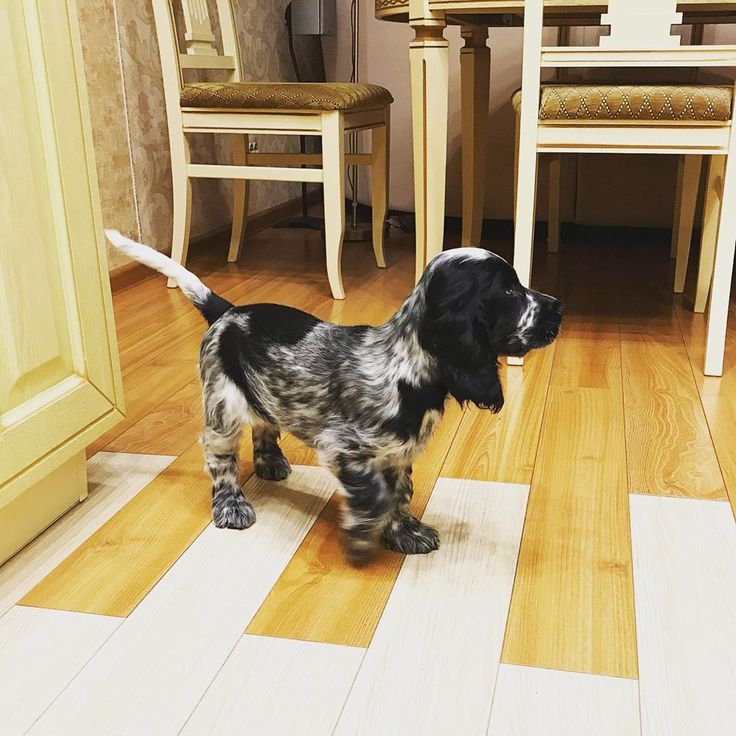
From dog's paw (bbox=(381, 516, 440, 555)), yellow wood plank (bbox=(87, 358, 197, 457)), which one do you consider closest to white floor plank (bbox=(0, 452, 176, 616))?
yellow wood plank (bbox=(87, 358, 197, 457))

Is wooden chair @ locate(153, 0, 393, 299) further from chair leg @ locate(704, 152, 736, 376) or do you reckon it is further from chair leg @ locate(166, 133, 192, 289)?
chair leg @ locate(704, 152, 736, 376)

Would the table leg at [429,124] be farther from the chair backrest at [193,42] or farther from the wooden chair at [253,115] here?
the chair backrest at [193,42]

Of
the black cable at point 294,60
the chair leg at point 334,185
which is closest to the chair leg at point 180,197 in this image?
the chair leg at point 334,185

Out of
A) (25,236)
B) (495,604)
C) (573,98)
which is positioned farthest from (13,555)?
(573,98)

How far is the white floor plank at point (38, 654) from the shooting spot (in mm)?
946

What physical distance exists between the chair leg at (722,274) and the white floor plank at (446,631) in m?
0.81

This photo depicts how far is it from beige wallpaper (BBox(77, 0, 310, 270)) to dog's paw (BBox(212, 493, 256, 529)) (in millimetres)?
1567

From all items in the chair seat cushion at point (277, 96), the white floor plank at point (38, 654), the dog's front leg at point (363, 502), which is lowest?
the white floor plank at point (38, 654)

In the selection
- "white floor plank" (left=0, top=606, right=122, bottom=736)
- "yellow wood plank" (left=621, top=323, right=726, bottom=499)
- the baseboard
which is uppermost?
"white floor plank" (left=0, top=606, right=122, bottom=736)

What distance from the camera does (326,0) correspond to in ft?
12.5

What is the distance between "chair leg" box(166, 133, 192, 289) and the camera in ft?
9.00

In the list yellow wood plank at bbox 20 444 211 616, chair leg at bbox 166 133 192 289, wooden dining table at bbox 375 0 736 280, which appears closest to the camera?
yellow wood plank at bbox 20 444 211 616

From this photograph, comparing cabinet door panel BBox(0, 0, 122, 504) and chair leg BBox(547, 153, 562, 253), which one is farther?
chair leg BBox(547, 153, 562, 253)

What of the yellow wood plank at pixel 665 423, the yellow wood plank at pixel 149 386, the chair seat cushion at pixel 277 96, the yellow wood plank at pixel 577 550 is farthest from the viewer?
the chair seat cushion at pixel 277 96
